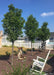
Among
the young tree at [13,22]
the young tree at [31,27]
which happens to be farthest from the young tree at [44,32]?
the young tree at [13,22]

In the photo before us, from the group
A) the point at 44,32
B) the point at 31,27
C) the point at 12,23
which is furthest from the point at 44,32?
the point at 12,23

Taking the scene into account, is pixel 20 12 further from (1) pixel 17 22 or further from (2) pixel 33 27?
(2) pixel 33 27

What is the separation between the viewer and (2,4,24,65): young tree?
31.6ft

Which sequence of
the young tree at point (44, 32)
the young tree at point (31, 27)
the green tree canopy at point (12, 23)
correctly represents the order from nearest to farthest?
1. the green tree canopy at point (12, 23)
2. the young tree at point (31, 27)
3. the young tree at point (44, 32)

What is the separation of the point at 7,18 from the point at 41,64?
4686 millimetres

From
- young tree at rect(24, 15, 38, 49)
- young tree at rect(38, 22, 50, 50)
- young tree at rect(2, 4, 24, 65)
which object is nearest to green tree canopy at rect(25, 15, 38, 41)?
young tree at rect(24, 15, 38, 49)

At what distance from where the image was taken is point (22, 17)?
1020 centimetres

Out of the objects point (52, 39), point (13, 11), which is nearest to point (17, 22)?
point (13, 11)

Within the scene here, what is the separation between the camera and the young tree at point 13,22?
962 cm

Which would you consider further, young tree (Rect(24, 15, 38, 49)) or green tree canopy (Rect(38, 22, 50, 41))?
green tree canopy (Rect(38, 22, 50, 41))

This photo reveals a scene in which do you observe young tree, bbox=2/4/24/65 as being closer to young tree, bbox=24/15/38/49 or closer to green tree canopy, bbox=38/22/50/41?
young tree, bbox=24/15/38/49

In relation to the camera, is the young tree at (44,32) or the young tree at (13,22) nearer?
the young tree at (13,22)

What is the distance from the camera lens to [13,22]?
31.5 feet

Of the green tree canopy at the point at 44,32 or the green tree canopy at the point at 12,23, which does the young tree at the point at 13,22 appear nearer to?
the green tree canopy at the point at 12,23
